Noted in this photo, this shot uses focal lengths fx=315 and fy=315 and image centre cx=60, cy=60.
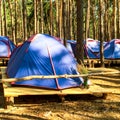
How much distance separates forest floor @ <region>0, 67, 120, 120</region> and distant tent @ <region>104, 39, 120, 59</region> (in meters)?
8.66

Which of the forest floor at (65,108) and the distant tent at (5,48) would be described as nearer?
the forest floor at (65,108)

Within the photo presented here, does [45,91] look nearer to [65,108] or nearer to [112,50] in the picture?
[65,108]

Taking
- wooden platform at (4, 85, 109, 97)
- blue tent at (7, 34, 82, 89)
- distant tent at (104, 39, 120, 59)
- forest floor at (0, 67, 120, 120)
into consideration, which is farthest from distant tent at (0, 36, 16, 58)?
wooden platform at (4, 85, 109, 97)

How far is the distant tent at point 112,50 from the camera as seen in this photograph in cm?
1850

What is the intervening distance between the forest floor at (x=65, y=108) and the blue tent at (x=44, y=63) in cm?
49

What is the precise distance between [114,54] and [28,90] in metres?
10.6

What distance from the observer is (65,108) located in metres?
8.26

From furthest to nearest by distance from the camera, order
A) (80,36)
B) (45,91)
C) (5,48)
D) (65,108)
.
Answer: (5,48), (80,36), (45,91), (65,108)

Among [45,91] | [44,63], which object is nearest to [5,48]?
[44,63]

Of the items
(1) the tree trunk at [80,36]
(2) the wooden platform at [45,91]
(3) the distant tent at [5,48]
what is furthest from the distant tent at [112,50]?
(2) the wooden platform at [45,91]

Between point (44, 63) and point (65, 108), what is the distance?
1962 mm

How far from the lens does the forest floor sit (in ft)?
24.9

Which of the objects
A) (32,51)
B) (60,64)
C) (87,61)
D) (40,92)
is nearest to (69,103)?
(40,92)

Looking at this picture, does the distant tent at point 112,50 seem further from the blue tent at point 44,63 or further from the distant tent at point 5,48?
the blue tent at point 44,63
